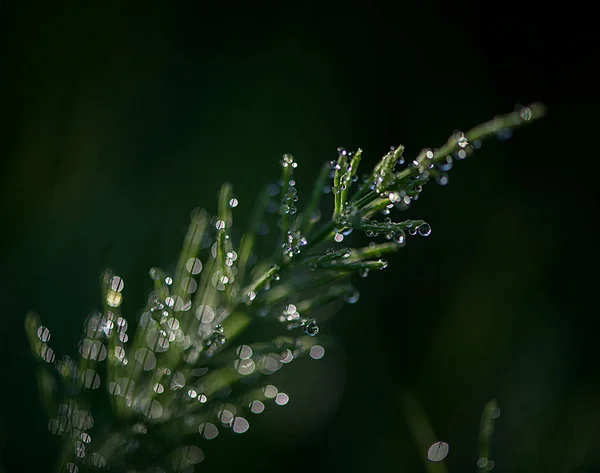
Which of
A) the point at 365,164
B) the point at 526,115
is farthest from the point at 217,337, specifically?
the point at 365,164

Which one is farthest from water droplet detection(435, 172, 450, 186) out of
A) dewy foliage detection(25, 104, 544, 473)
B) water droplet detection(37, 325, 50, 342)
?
water droplet detection(37, 325, 50, 342)

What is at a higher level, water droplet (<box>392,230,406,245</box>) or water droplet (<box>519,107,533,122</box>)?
water droplet (<box>519,107,533,122</box>)

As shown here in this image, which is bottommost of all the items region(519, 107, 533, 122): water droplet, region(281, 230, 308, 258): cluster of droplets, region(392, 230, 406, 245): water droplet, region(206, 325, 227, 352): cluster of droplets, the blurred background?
region(206, 325, 227, 352): cluster of droplets

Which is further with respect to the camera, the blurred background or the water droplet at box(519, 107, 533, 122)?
the blurred background

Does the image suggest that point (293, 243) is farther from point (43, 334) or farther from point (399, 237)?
point (43, 334)

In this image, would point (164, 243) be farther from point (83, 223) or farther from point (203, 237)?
point (203, 237)

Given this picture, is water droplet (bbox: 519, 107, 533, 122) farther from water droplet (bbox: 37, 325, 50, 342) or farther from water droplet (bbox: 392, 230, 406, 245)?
water droplet (bbox: 37, 325, 50, 342)

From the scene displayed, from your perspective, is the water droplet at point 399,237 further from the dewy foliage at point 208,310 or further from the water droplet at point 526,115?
the water droplet at point 526,115

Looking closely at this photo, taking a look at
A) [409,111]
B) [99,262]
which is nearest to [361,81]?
[409,111]
